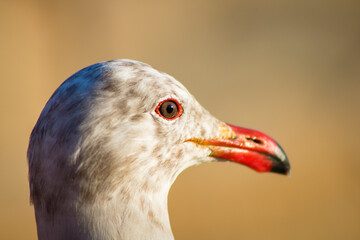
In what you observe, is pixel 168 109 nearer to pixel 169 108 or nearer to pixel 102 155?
pixel 169 108

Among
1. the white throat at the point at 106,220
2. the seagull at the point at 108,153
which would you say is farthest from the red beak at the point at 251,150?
the white throat at the point at 106,220

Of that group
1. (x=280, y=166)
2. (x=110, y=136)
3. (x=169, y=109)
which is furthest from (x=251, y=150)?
(x=110, y=136)

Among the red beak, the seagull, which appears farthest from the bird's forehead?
the red beak

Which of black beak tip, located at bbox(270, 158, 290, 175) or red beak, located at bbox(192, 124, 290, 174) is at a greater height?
red beak, located at bbox(192, 124, 290, 174)

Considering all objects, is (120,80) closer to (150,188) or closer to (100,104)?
(100,104)

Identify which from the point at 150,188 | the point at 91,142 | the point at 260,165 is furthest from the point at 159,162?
the point at 260,165

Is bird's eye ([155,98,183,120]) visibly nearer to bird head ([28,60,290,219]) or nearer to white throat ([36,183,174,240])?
bird head ([28,60,290,219])

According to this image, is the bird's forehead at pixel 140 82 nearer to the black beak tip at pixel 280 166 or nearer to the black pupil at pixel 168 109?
the black pupil at pixel 168 109
